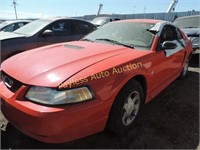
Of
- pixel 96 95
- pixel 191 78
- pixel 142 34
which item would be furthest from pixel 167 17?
pixel 96 95

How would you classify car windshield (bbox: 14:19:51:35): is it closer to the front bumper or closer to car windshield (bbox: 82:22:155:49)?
car windshield (bbox: 82:22:155:49)

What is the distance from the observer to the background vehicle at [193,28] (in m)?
6.83

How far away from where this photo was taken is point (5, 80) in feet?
8.49

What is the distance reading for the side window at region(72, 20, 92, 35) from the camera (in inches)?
263

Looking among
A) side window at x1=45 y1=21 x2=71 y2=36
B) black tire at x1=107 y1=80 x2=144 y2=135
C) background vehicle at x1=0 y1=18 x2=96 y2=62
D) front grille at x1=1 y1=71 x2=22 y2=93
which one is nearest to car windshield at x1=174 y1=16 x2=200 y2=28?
background vehicle at x1=0 y1=18 x2=96 y2=62

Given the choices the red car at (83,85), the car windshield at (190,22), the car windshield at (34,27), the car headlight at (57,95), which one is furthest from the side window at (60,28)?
the car windshield at (190,22)

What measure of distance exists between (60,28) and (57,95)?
4.56 metres

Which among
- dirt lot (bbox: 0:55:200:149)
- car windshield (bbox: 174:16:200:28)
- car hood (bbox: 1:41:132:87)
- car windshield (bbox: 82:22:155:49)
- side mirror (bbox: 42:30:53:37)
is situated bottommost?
dirt lot (bbox: 0:55:200:149)

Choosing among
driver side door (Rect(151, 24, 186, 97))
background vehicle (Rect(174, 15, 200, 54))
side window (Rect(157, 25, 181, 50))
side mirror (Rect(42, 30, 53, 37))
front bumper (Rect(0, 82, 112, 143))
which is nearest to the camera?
front bumper (Rect(0, 82, 112, 143))

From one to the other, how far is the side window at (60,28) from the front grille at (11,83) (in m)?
3.62

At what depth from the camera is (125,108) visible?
276 cm

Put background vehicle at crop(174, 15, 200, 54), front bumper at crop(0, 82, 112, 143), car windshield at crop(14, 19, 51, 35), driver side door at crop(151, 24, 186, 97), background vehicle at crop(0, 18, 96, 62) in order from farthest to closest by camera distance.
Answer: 1. background vehicle at crop(174, 15, 200, 54)
2. car windshield at crop(14, 19, 51, 35)
3. background vehicle at crop(0, 18, 96, 62)
4. driver side door at crop(151, 24, 186, 97)
5. front bumper at crop(0, 82, 112, 143)

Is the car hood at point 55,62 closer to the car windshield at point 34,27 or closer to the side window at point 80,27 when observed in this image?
the car windshield at point 34,27

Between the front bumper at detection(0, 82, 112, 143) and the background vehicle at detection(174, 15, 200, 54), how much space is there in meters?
5.45
